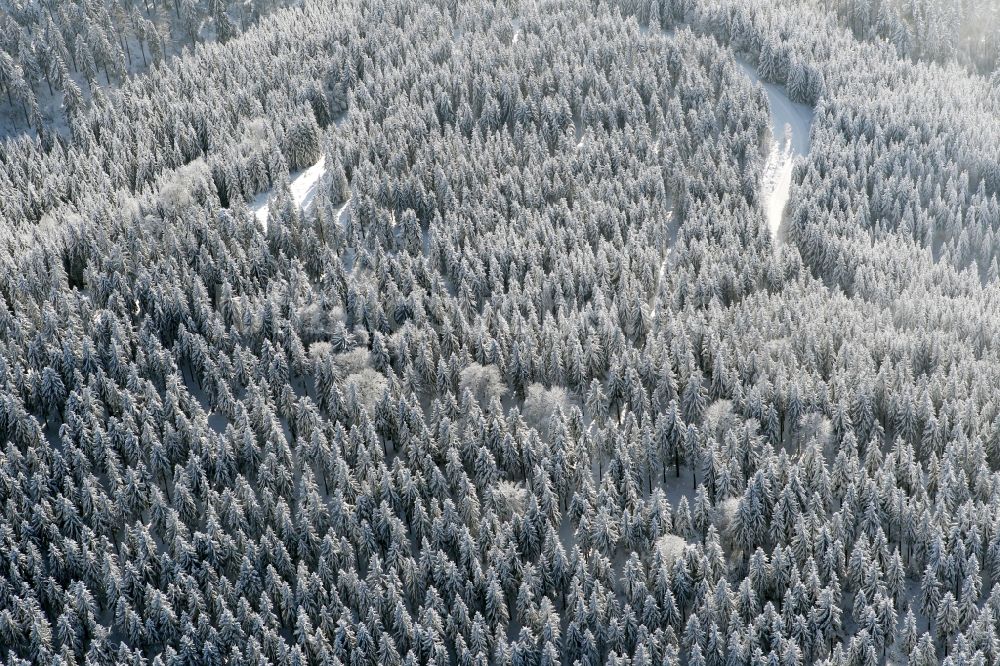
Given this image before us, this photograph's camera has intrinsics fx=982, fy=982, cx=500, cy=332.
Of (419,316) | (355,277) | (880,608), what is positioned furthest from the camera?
(355,277)

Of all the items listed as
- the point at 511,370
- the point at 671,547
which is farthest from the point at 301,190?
the point at 671,547

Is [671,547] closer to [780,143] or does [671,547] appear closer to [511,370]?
[511,370]

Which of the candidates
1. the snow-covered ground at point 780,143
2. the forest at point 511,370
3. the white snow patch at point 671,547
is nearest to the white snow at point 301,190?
the forest at point 511,370

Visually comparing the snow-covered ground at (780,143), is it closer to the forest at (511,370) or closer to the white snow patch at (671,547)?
the forest at (511,370)

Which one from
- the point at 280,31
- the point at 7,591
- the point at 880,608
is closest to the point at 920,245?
the point at 880,608

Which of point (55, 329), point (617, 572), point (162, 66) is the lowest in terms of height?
point (617, 572)

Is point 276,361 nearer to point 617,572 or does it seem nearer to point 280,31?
point 617,572

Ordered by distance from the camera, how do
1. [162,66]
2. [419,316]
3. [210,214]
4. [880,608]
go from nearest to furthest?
[880,608], [419,316], [210,214], [162,66]
